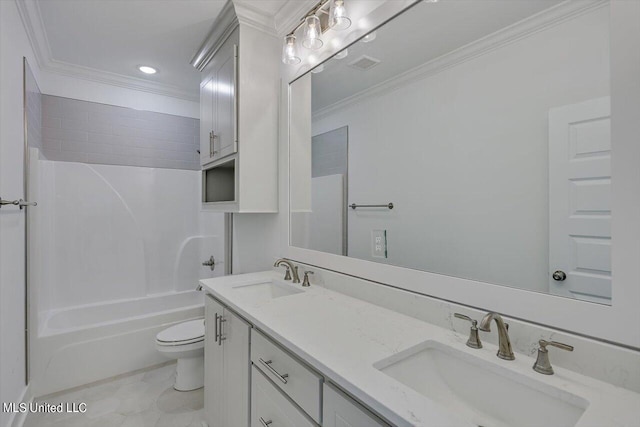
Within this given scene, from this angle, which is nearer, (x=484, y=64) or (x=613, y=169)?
(x=613, y=169)

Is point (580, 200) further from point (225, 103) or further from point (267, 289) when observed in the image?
point (225, 103)

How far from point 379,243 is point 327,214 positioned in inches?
17.0

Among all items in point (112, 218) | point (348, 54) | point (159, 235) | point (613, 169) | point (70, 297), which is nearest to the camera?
point (613, 169)

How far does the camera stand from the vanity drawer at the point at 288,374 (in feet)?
2.92

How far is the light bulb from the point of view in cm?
159

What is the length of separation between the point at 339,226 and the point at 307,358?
0.89 meters

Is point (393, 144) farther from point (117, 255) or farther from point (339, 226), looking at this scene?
A: point (117, 255)

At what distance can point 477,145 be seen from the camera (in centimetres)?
112

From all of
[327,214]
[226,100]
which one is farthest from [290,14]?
[327,214]

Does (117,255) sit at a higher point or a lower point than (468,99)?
lower

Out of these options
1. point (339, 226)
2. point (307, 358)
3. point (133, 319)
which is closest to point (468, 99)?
point (339, 226)

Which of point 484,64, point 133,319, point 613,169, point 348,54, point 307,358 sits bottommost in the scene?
point 133,319

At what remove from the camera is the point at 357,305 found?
1.36 meters

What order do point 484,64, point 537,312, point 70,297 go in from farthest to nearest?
point 70,297 → point 484,64 → point 537,312
